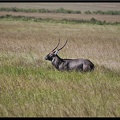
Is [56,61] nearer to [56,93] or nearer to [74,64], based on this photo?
[74,64]

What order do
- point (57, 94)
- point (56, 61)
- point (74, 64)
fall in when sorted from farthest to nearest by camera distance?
point (56, 61) → point (74, 64) → point (57, 94)

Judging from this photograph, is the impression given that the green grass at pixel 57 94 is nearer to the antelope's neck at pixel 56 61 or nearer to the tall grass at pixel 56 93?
the tall grass at pixel 56 93

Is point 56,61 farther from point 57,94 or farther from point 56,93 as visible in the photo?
point 57,94

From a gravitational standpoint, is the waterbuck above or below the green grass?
below

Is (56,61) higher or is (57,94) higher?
(57,94)

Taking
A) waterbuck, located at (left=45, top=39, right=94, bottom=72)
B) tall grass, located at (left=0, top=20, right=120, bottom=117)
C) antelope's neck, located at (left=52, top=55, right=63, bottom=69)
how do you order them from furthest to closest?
antelope's neck, located at (left=52, top=55, right=63, bottom=69)
waterbuck, located at (left=45, top=39, right=94, bottom=72)
tall grass, located at (left=0, top=20, right=120, bottom=117)

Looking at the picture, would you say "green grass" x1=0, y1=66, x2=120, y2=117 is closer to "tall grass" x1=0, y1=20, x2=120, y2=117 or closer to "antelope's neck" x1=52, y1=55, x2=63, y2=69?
"tall grass" x1=0, y1=20, x2=120, y2=117

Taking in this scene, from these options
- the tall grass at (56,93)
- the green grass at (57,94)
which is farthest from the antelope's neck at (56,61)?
the green grass at (57,94)

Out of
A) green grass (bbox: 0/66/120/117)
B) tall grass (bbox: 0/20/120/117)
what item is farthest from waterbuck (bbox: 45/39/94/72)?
green grass (bbox: 0/66/120/117)

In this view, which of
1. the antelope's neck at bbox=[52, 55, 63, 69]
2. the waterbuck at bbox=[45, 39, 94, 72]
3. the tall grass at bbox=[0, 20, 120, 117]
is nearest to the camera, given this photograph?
the tall grass at bbox=[0, 20, 120, 117]

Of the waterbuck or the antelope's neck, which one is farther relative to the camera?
the antelope's neck

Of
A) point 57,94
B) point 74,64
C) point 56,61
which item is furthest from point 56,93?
point 56,61

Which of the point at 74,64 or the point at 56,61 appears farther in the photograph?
the point at 56,61

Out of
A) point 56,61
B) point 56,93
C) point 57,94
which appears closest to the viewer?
point 57,94
